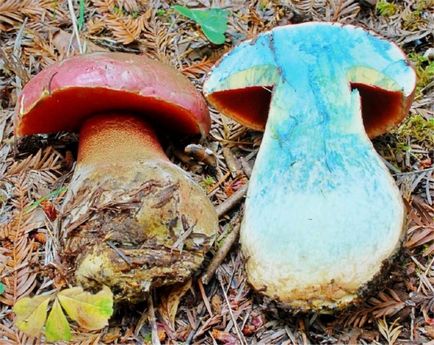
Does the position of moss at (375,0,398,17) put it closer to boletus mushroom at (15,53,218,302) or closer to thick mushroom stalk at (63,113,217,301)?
boletus mushroom at (15,53,218,302)

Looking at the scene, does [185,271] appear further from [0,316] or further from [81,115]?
[81,115]

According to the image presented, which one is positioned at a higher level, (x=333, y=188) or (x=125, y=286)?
(x=333, y=188)

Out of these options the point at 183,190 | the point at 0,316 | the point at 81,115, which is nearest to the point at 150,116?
the point at 81,115

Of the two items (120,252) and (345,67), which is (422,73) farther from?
(120,252)

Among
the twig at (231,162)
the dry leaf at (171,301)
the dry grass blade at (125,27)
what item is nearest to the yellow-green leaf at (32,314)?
the dry leaf at (171,301)

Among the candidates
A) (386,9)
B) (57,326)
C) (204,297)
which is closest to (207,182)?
(204,297)

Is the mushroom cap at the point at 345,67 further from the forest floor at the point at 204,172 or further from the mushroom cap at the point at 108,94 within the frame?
the forest floor at the point at 204,172

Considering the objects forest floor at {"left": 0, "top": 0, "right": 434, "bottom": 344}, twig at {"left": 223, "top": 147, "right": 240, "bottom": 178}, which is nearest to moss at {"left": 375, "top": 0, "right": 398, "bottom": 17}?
forest floor at {"left": 0, "top": 0, "right": 434, "bottom": 344}

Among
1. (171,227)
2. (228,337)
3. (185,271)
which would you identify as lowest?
(228,337)
